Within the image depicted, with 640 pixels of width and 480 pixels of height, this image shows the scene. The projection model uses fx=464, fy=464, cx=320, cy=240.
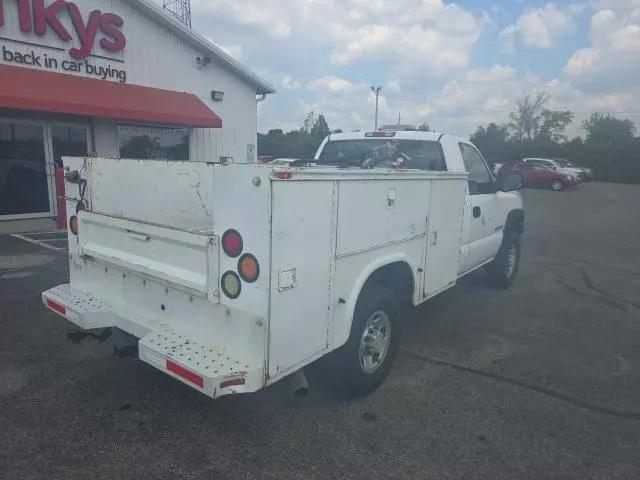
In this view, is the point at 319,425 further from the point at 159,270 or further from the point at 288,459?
the point at 159,270

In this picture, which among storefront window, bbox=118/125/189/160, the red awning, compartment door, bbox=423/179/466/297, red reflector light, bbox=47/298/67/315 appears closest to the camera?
red reflector light, bbox=47/298/67/315

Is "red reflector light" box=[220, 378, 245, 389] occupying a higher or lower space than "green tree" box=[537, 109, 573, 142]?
lower

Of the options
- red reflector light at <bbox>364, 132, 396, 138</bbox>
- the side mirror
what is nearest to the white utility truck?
red reflector light at <bbox>364, 132, 396, 138</bbox>

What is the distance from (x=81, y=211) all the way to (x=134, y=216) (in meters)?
0.54

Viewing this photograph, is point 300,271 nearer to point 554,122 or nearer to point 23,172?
point 23,172

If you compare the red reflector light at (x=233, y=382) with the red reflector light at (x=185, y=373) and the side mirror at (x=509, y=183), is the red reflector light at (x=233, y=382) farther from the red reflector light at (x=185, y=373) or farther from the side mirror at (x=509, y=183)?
the side mirror at (x=509, y=183)

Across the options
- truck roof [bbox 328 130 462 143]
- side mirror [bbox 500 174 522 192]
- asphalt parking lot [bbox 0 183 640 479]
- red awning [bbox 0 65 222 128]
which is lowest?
asphalt parking lot [bbox 0 183 640 479]

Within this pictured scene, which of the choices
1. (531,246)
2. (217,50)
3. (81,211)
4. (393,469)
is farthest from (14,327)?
(217,50)

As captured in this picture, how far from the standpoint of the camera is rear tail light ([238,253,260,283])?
2.44 meters

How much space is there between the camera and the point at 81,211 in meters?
3.55

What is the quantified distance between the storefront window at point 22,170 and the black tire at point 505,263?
10.6 meters

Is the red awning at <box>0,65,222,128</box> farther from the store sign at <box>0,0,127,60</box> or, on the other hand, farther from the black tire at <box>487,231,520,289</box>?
the black tire at <box>487,231,520,289</box>

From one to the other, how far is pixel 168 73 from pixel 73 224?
10738mm

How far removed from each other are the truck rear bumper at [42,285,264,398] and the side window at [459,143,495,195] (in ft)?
11.7
